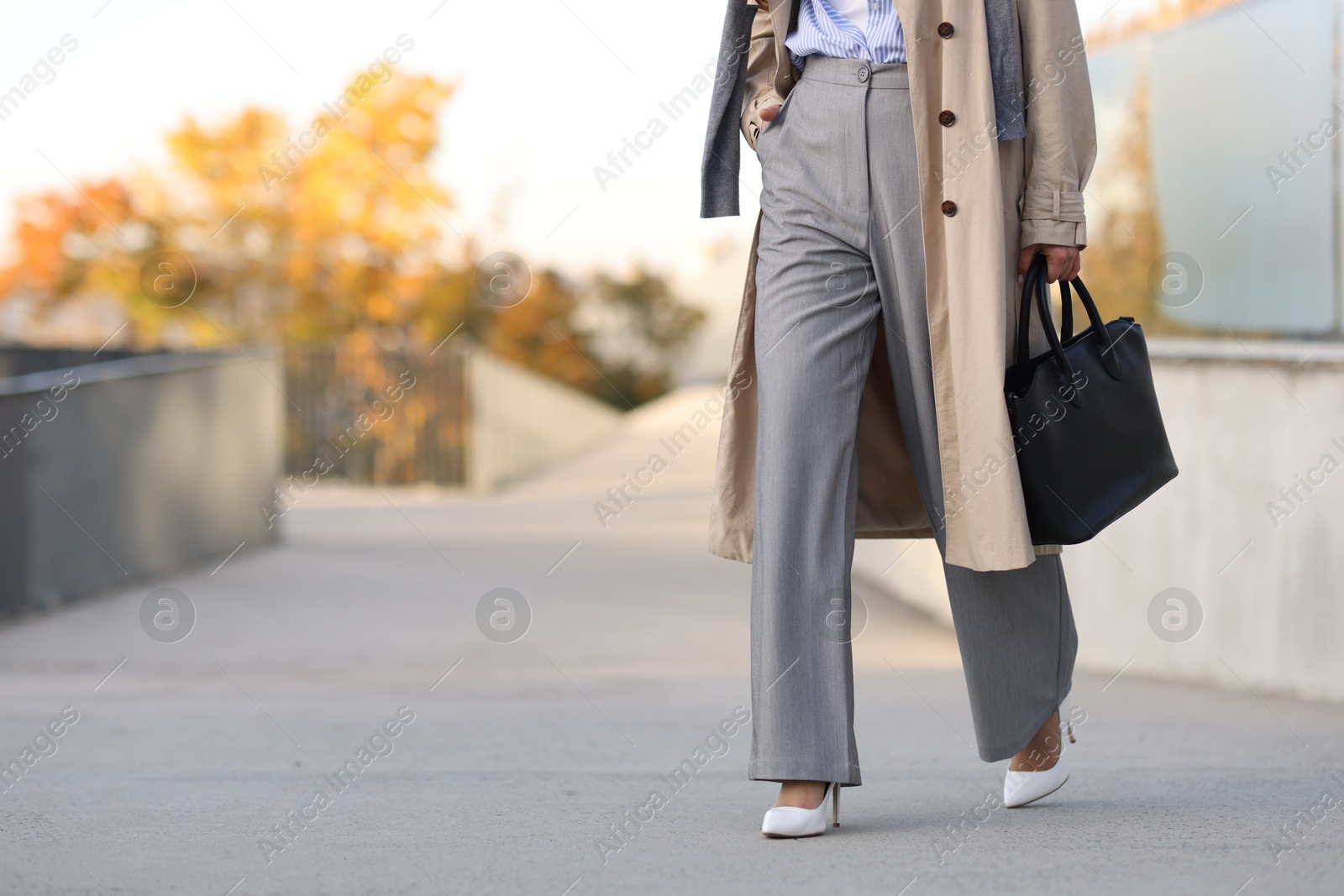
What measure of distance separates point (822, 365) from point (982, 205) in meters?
0.38

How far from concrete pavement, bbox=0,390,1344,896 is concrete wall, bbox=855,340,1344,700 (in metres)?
0.13

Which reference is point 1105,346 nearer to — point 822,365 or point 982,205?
point 982,205

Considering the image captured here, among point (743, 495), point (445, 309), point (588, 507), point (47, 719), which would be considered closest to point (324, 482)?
point (445, 309)

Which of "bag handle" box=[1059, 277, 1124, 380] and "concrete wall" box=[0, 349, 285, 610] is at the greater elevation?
"bag handle" box=[1059, 277, 1124, 380]

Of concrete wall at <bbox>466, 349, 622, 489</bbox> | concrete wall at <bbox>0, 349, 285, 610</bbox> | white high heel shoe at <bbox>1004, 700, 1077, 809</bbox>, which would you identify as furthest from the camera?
concrete wall at <bbox>466, 349, 622, 489</bbox>

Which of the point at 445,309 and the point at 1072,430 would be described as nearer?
the point at 1072,430

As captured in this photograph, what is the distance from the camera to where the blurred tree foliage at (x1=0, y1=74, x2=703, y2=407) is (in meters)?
16.4

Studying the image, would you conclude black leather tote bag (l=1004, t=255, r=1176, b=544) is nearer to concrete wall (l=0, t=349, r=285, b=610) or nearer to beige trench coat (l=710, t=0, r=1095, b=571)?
beige trench coat (l=710, t=0, r=1095, b=571)

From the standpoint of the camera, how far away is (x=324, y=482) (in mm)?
15102

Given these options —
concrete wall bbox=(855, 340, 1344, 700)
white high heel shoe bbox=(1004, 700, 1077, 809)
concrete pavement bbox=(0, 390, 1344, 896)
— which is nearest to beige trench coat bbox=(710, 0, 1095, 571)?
white high heel shoe bbox=(1004, 700, 1077, 809)

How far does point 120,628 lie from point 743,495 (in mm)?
4370

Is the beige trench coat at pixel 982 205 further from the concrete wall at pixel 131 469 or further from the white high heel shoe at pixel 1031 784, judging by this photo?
the concrete wall at pixel 131 469

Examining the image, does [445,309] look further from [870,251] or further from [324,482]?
[870,251]

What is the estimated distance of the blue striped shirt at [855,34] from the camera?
2.37 m
